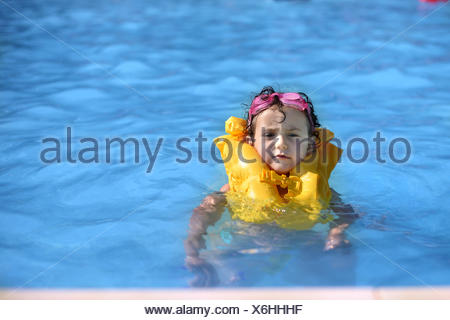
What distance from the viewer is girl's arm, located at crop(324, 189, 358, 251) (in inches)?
127

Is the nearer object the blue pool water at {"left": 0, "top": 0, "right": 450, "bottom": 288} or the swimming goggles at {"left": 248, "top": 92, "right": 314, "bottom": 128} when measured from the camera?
the blue pool water at {"left": 0, "top": 0, "right": 450, "bottom": 288}

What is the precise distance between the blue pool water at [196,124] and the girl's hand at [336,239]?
0.05m

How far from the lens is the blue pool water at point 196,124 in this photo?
314 centimetres

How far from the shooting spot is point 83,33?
29.5 ft

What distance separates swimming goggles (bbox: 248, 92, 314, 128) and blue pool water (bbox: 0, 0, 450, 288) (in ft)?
2.54

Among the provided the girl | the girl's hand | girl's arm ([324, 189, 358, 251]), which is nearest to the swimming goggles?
the girl

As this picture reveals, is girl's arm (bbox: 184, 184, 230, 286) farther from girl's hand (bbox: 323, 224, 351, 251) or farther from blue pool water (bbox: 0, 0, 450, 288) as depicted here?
girl's hand (bbox: 323, 224, 351, 251)

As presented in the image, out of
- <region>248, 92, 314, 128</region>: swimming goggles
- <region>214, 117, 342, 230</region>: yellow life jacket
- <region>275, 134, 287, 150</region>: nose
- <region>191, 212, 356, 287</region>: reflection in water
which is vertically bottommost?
<region>191, 212, 356, 287</region>: reflection in water

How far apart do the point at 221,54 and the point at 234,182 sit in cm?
466

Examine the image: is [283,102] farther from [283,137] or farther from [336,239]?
[336,239]

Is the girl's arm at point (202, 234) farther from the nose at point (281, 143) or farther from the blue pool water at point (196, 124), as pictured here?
the nose at point (281, 143)

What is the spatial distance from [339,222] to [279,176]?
50 cm

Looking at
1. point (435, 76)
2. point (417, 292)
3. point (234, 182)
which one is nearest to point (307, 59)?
point (435, 76)
